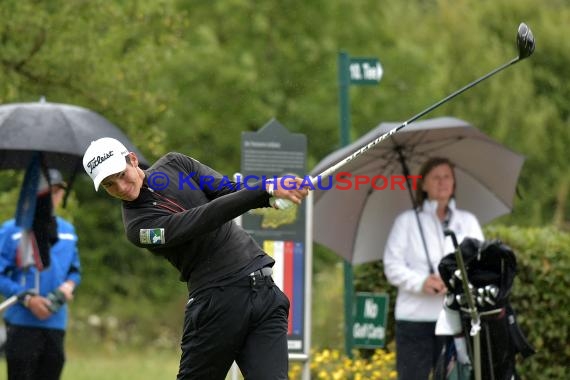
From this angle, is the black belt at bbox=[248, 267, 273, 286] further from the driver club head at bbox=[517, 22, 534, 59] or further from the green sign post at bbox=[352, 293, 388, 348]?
the green sign post at bbox=[352, 293, 388, 348]

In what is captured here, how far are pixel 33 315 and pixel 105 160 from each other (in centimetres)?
310

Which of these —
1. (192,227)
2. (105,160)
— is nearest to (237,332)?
(192,227)

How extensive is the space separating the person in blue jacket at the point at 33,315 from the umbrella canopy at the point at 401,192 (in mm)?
2133

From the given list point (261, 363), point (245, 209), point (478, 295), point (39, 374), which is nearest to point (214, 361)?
point (261, 363)

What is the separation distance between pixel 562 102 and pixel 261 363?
71.0 ft

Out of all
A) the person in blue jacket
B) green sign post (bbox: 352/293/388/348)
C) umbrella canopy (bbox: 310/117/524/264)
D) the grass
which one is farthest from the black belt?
the grass

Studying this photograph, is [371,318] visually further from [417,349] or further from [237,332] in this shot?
[237,332]

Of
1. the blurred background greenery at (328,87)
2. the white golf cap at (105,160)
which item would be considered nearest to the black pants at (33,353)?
the white golf cap at (105,160)

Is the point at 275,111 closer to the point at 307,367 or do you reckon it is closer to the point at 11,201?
the point at 11,201

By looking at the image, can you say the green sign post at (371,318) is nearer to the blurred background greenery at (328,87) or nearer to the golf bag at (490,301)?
the golf bag at (490,301)

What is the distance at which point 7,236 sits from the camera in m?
9.31

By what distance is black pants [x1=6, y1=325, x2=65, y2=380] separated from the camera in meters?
9.06

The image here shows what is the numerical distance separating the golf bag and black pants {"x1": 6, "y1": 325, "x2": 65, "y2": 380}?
2.93 metres

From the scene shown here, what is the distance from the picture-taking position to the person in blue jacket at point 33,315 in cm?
907
